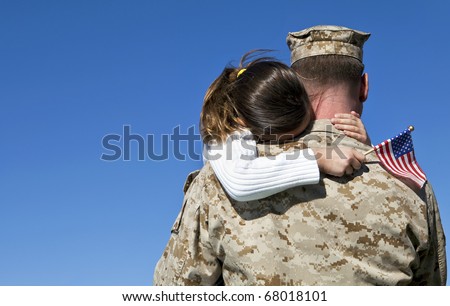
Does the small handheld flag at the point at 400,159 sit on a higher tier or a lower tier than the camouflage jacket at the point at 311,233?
higher

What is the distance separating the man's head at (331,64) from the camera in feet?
19.3

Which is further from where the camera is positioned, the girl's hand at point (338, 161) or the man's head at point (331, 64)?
the man's head at point (331, 64)

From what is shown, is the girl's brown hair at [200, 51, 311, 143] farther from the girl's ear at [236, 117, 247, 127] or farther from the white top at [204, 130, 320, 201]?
the white top at [204, 130, 320, 201]

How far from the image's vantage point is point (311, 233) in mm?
5129

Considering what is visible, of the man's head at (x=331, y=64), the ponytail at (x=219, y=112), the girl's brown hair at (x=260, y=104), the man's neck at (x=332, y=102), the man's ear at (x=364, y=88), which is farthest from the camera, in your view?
the man's ear at (x=364, y=88)

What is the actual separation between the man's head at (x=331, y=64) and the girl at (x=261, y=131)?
272mm

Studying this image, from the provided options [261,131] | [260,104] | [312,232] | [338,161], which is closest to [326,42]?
[260,104]

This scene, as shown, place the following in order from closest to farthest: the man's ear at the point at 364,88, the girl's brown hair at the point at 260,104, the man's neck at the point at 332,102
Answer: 1. the girl's brown hair at the point at 260,104
2. the man's neck at the point at 332,102
3. the man's ear at the point at 364,88

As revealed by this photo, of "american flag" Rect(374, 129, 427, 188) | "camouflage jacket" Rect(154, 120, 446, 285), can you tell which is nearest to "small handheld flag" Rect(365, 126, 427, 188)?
"american flag" Rect(374, 129, 427, 188)

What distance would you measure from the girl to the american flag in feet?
0.81

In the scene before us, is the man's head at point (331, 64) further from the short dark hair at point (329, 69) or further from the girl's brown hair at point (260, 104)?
the girl's brown hair at point (260, 104)

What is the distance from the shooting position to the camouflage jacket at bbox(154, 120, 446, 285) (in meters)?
5.13

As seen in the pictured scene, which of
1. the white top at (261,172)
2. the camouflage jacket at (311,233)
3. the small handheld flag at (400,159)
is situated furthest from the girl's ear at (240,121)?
the small handheld flag at (400,159)
